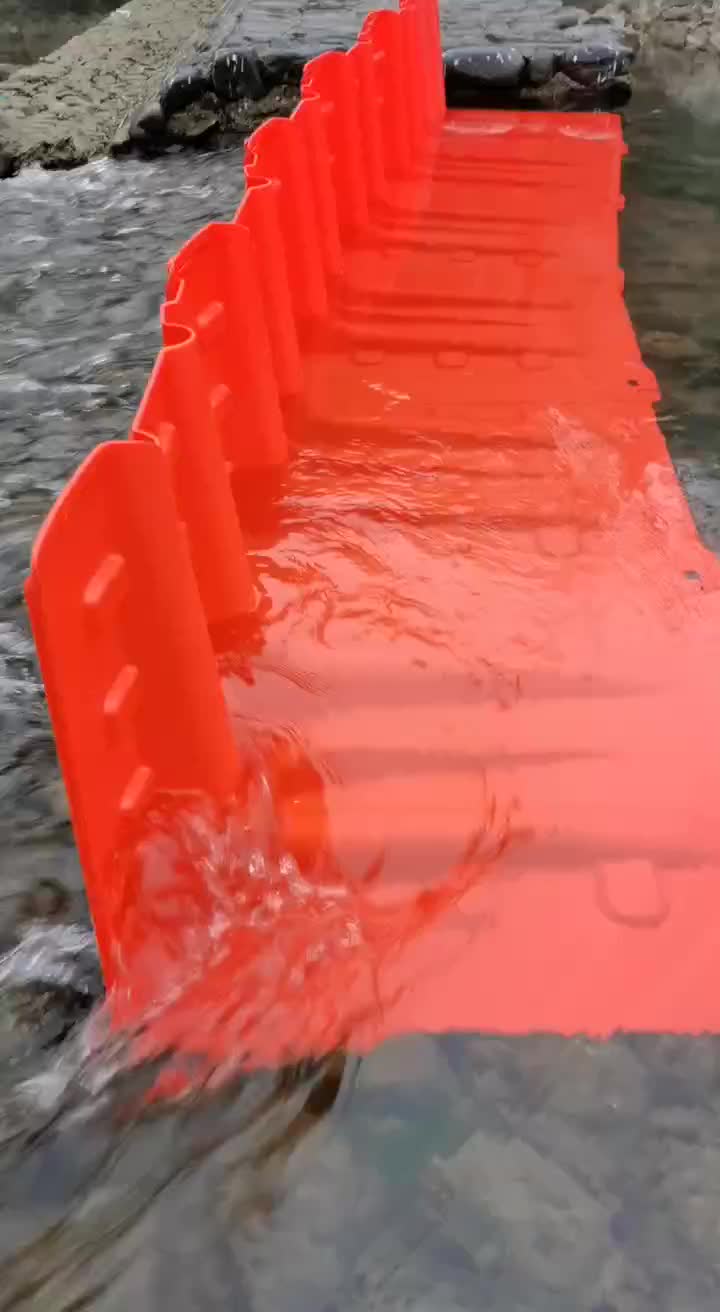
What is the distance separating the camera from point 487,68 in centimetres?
607

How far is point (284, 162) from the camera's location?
11.6ft

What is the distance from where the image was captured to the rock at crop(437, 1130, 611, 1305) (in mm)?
1483

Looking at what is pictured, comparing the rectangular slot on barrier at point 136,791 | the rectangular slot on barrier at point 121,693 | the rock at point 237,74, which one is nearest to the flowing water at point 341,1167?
the rectangular slot on barrier at point 136,791

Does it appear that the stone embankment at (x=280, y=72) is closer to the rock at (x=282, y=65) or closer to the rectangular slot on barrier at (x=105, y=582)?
the rock at (x=282, y=65)

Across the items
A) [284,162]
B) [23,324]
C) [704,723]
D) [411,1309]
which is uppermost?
[284,162]

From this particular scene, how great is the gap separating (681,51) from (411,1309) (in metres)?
7.89

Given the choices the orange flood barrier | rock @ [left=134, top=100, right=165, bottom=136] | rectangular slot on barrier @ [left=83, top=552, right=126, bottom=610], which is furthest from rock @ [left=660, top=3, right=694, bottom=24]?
rectangular slot on barrier @ [left=83, top=552, right=126, bottom=610]

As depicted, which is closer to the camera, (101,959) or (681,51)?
(101,959)

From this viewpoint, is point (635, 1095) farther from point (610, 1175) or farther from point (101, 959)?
point (101, 959)

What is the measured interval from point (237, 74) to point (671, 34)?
10.5 feet

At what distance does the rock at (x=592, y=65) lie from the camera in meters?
6.08

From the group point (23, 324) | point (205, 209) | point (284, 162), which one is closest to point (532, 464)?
point (284, 162)

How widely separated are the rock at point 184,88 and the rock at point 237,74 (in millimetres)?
65

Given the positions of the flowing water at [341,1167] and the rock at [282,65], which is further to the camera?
the rock at [282,65]
